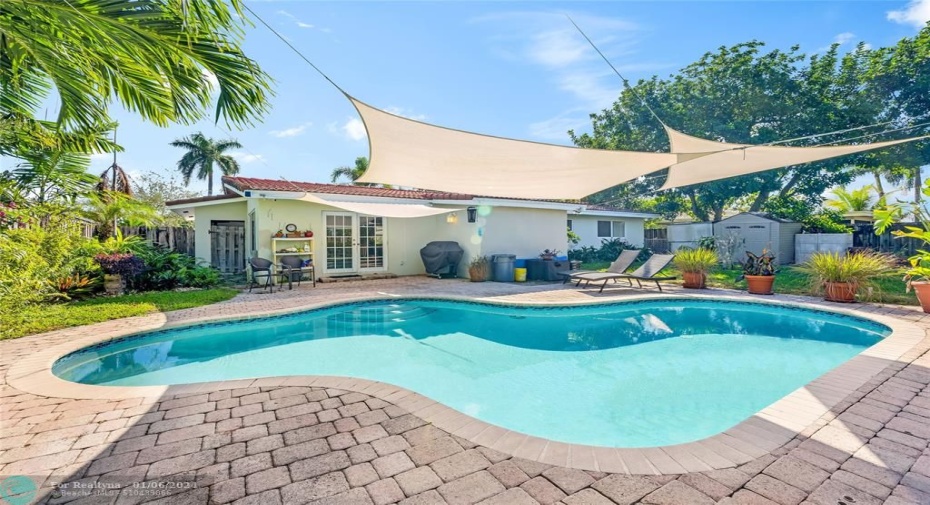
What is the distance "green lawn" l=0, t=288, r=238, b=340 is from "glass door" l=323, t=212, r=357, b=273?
328 cm

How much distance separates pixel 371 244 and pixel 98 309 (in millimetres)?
7187

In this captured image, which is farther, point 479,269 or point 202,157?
point 202,157

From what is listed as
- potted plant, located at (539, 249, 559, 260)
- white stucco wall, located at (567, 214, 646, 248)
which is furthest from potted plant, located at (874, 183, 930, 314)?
white stucco wall, located at (567, 214, 646, 248)

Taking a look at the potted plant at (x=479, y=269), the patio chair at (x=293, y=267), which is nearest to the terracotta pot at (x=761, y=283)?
the potted plant at (x=479, y=269)

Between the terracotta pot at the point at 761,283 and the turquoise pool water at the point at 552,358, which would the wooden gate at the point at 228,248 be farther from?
the terracotta pot at the point at 761,283

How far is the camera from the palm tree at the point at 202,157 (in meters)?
30.4

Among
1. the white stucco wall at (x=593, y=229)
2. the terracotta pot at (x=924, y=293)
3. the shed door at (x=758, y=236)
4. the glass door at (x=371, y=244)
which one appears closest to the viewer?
the terracotta pot at (x=924, y=293)

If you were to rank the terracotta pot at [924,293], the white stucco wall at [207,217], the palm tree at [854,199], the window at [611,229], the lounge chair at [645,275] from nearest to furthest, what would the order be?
the terracotta pot at [924,293] < the lounge chair at [645,275] < the white stucco wall at [207,217] < the palm tree at [854,199] < the window at [611,229]

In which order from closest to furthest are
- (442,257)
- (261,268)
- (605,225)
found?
(261,268), (442,257), (605,225)

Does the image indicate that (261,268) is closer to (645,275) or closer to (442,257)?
(442,257)

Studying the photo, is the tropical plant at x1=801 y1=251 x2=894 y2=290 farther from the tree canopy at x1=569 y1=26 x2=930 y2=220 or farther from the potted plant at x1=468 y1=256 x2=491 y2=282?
the tree canopy at x1=569 y1=26 x2=930 y2=220

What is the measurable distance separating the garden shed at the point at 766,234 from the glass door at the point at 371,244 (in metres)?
12.9

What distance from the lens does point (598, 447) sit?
2.45 m

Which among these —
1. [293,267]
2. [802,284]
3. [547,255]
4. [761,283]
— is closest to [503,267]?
[547,255]
